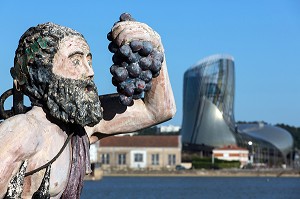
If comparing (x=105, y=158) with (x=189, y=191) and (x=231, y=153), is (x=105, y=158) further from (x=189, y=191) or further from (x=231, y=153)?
(x=189, y=191)

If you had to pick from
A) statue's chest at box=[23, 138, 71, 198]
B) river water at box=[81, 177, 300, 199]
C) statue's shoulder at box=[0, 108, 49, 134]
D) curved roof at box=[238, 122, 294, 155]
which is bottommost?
statue's chest at box=[23, 138, 71, 198]

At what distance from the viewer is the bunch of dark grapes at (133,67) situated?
7.68 feet

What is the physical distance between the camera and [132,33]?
2426 millimetres

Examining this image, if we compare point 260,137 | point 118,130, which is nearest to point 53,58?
point 118,130

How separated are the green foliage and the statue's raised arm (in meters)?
85.2

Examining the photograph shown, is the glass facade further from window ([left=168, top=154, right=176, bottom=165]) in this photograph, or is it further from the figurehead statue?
the figurehead statue

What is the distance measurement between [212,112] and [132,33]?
86044mm

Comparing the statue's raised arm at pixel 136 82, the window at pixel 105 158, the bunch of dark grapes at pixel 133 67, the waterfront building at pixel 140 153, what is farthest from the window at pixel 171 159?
the bunch of dark grapes at pixel 133 67

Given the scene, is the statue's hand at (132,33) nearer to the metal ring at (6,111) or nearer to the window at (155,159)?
the metal ring at (6,111)

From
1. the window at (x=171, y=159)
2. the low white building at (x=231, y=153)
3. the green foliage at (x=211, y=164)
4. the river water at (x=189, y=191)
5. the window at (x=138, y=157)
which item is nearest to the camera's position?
the river water at (x=189, y=191)

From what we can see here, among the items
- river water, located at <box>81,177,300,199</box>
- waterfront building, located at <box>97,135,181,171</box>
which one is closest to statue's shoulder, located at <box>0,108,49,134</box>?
river water, located at <box>81,177,300,199</box>

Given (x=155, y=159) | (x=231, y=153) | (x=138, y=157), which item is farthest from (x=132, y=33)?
(x=231, y=153)

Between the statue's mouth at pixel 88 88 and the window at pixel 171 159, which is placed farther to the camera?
the window at pixel 171 159

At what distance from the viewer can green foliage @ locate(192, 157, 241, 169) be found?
87688mm
